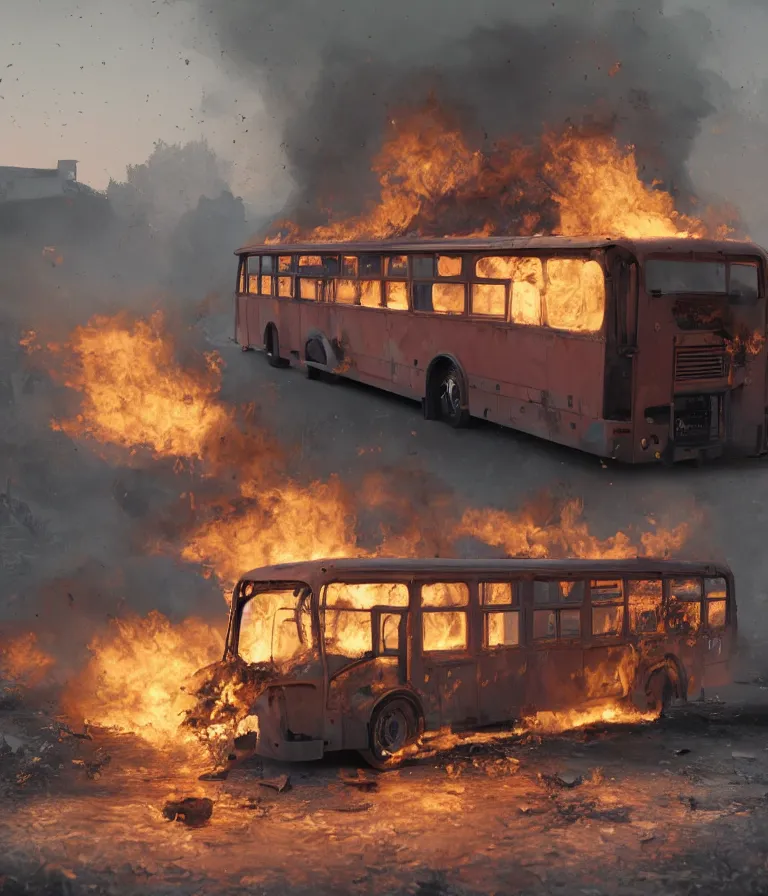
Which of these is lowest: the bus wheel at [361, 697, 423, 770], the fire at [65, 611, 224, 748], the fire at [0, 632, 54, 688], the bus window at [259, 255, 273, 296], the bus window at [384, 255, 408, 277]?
the fire at [0, 632, 54, 688]

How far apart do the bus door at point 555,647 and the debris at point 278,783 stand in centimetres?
398

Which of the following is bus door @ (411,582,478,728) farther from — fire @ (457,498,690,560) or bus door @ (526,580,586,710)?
fire @ (457,498,690,560)

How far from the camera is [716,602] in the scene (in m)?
19.3

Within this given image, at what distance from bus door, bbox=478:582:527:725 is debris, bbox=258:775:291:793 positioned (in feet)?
9.99

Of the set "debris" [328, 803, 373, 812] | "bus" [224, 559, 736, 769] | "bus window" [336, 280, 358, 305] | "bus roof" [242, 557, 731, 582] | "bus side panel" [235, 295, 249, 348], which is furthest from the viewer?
"bus side panel" [235, 295, 249, 348]

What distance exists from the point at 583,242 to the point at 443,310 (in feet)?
13.4

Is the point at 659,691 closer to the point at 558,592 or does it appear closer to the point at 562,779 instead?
the point at 558,592

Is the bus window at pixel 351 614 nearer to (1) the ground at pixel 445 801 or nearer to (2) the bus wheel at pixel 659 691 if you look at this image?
(1) the ground at pixel 445 801

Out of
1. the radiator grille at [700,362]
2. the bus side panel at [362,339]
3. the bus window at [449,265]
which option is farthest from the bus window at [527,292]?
the bus side panel at [362,339]

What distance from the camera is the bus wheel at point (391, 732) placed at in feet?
43.3

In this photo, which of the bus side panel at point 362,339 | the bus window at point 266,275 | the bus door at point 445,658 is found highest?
the bus window at point 266,275

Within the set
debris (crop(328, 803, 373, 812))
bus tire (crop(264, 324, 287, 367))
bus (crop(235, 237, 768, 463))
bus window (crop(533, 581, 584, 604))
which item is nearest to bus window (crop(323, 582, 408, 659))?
debris (crop(328, 803, 373, 812))

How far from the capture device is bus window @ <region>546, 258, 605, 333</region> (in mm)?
13547

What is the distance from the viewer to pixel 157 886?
9898mm
